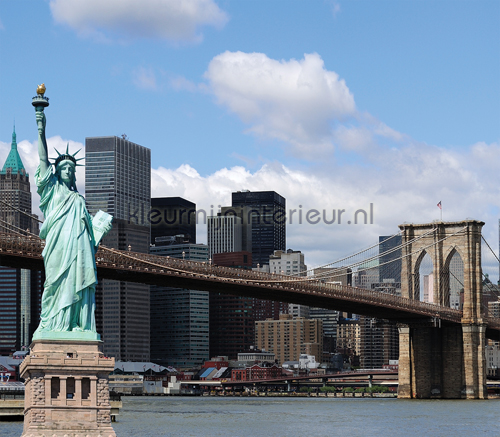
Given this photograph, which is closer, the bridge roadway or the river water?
the river water

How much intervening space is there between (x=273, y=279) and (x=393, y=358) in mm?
141993

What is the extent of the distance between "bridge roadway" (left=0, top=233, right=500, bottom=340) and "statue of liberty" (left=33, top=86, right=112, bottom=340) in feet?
64.9

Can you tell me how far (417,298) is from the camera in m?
72.6

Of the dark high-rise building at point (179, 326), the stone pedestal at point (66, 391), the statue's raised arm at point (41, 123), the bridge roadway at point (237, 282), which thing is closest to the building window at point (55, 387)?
the stone pedestal at point (66, 391)

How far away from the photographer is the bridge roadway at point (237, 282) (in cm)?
4941

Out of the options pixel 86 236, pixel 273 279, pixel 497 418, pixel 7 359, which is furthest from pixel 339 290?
pixel 7 359

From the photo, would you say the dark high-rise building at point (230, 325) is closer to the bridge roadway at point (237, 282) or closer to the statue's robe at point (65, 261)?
the bridge roadway at point (237, 282)

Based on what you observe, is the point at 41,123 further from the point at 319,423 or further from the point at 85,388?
the point at 319,423

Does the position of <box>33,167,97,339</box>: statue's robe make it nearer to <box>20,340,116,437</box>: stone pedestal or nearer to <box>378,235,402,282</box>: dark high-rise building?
<box>20,340,116,437</box>: stone pedestal

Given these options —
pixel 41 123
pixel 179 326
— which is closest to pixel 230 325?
pixel 179 326

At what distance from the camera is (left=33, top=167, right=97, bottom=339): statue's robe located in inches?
1098

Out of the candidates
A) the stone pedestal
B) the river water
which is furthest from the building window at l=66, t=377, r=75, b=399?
the river water

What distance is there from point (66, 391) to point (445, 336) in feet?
155

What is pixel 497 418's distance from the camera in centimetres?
4953
